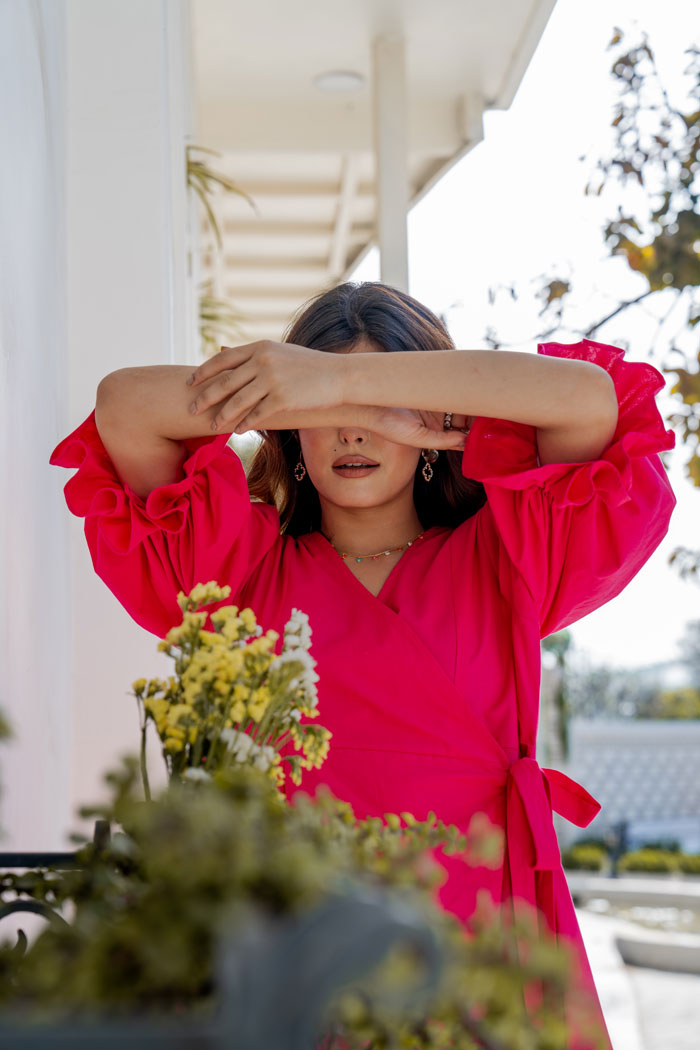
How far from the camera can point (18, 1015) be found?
1.19 feet

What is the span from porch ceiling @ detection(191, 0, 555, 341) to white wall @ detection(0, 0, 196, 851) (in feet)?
3.33

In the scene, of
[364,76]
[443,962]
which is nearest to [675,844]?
[364,76]

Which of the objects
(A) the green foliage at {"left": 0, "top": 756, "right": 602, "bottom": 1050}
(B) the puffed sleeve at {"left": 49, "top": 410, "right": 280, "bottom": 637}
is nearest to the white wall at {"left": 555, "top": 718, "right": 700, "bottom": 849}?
(B) the puffed sleeve at {"left": 49, "top": 410, "right": 280, "bottom": 637}

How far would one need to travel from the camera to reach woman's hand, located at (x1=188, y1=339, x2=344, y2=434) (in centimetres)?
121

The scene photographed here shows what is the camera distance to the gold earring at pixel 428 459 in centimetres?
166

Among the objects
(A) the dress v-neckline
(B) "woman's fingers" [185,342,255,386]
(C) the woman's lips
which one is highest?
(B) "woman's fingers" [185,342,255,386]

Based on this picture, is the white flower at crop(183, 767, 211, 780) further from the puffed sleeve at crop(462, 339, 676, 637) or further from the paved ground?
the paved ground

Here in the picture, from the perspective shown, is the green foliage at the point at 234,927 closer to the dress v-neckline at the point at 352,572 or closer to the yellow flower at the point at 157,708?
the yellow flower at the point at 157,708

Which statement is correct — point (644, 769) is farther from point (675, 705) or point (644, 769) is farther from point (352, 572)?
point (352, 572)

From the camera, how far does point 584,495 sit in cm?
132

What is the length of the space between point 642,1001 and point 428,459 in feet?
17.7

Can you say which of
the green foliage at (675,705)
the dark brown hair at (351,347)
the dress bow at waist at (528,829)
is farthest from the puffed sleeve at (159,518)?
the green foliage at (675,705)

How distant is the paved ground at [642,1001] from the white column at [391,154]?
2.47 metres

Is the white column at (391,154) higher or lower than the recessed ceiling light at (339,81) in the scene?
lower
